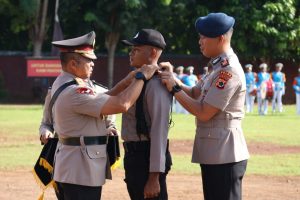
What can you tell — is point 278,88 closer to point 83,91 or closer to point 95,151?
point 95,151

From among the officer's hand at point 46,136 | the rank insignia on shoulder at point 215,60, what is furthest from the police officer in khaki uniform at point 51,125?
the rank insignia on shoulder at point 215,60

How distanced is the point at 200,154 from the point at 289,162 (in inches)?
358

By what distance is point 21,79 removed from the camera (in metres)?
45.1

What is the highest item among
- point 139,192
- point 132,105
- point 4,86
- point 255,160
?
point 132,105

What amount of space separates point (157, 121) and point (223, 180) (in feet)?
2.25

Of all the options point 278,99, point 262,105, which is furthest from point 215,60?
point 278,99

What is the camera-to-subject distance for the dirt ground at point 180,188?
10820 mm

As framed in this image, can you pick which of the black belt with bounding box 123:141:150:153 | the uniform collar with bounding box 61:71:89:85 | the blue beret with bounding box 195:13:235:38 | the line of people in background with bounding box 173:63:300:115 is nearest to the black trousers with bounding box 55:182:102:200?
the black belt with bounding box 123:141:150:153

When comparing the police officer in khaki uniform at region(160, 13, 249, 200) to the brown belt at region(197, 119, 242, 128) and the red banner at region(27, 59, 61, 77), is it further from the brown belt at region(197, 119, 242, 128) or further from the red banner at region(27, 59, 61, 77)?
the red banner at region(27, 59, 61, 77)

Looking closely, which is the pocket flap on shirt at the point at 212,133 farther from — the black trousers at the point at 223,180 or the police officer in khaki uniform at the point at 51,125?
the police officer in khaki uniform at the point at 51,125

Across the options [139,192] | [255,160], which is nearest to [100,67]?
[255,160]

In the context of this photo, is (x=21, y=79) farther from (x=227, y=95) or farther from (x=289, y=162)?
(x=227, y=95)

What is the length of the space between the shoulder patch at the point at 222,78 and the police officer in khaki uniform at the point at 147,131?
1.28ft

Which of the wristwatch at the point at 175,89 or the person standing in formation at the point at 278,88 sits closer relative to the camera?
the wristwatch at the point at 175,89
